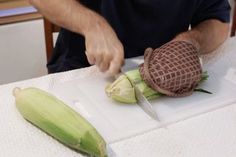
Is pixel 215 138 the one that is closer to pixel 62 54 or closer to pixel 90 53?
pixel 90 53

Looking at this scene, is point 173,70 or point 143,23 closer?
point 173,70

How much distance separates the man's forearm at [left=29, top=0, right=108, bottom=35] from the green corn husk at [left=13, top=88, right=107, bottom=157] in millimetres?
192

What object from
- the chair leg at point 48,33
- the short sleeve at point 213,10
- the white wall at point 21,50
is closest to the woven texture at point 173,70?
the short sleeve at point 213,10

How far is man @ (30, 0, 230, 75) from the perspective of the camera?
94 centimetres

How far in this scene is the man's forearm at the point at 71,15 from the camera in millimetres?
799

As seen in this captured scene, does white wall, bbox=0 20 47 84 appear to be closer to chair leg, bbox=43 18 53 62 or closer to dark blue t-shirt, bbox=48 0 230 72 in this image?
chair leg, bbox=43 18 53 62

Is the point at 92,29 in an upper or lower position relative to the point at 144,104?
upper

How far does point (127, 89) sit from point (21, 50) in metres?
0.96

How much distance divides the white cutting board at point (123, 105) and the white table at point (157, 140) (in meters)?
0.02

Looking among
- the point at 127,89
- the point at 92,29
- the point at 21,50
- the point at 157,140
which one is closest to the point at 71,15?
the point at 92,29

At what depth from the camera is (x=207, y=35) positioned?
0.97m

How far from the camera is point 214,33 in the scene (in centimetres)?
99

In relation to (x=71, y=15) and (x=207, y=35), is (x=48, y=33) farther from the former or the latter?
(x=207, y=35)

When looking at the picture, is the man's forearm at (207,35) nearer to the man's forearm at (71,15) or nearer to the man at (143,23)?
the man at (143,23)
